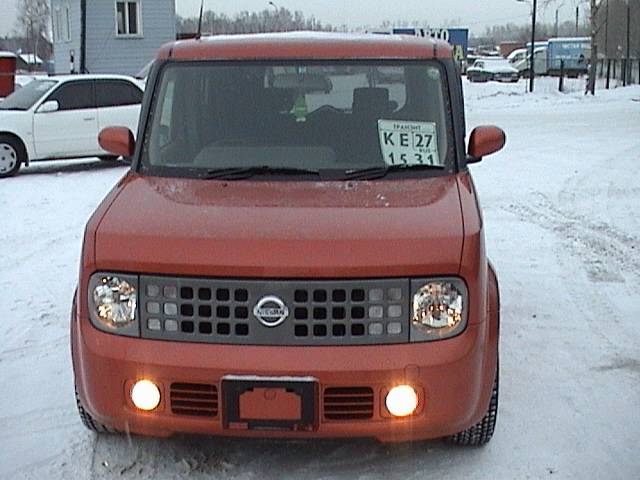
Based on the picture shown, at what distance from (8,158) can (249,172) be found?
34.9 feet

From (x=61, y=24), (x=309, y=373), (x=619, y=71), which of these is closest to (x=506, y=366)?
(x=309, y=373)

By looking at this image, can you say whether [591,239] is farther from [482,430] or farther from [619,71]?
[619,71]

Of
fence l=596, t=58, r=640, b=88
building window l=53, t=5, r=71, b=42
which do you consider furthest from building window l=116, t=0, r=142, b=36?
fence l=596, t=58, r=640, b=88

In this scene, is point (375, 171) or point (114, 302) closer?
point (114, 302)

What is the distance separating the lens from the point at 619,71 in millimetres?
60062

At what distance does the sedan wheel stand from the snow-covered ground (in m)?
1.76

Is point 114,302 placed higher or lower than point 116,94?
lower

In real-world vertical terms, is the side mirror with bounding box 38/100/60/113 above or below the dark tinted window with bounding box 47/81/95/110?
below

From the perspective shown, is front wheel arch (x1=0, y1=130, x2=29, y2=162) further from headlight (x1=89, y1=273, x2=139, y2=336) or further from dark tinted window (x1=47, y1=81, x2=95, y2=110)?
headlight (x1=89, y1=273, x2=139, y2=336)

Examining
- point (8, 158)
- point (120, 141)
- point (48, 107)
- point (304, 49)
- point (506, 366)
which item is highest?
point (304, 49)

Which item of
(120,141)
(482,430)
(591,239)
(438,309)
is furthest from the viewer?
(591,239)

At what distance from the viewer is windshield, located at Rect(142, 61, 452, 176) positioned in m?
4.64

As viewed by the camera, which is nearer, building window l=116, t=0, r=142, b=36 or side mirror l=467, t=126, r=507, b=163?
side mirror l=467, t=126, r=507, b=163

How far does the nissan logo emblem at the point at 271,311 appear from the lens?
3646 mm
